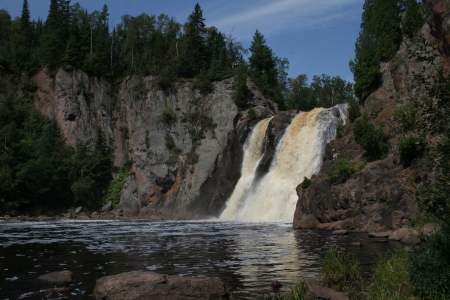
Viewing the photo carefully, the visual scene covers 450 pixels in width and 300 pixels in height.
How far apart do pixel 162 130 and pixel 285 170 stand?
28153 mm

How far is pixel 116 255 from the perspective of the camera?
19859mm

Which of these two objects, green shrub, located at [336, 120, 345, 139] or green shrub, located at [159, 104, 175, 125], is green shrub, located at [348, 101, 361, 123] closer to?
green shrub, located at [336, 120, 345, 139]

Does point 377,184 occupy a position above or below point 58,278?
above

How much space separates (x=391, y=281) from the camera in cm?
1112

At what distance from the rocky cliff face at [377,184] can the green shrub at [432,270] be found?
15.4m

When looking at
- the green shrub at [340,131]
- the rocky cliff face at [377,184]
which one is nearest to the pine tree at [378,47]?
the rocky cliff face at [377,184]

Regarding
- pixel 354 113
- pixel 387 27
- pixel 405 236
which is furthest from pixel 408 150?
pixel 387 27

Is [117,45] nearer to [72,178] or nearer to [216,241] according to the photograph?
[72,178]

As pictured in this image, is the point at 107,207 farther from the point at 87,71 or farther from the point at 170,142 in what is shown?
the point at 87,71

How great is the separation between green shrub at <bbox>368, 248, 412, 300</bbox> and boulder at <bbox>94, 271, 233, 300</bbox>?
3855 mm

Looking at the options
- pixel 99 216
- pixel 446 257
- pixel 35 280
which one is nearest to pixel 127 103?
pixel 99 216

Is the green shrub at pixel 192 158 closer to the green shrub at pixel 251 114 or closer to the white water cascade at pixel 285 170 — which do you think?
the green shrub at pixel 251 114

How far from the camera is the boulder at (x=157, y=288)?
10930 mm

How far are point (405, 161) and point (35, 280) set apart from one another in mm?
25706
